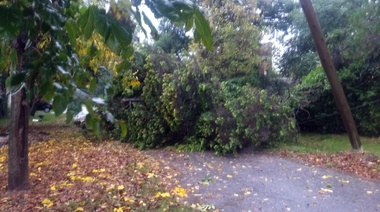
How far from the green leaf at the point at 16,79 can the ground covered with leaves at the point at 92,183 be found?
15.2 ft

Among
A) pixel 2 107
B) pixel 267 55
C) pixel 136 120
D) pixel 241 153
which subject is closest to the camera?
pixel 241 153

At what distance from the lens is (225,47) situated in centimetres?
1365

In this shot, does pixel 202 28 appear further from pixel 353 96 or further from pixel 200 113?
pixel 353 96

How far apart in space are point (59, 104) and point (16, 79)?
273 mm

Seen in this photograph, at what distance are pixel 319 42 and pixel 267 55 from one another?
5.93 m

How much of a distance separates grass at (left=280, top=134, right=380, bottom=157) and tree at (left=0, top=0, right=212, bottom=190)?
10886 millimetres

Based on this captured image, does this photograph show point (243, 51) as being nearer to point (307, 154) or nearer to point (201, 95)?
point (201, 95)

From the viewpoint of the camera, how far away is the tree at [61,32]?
153 cm

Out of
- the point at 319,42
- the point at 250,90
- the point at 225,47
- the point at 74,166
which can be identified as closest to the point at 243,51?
the point at 225,47

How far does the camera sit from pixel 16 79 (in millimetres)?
1719

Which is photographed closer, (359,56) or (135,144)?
(135,144)

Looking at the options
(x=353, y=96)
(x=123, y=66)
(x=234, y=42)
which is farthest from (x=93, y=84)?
(x=353, y=96)

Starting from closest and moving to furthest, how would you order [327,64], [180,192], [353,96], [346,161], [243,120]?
[180,192] → [327,64] → [346,161] → [243,120] → [353,96]

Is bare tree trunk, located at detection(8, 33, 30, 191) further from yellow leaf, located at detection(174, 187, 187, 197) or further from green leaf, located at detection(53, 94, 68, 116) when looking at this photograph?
green leaf, located at detection(53, 94, 68, 116)
